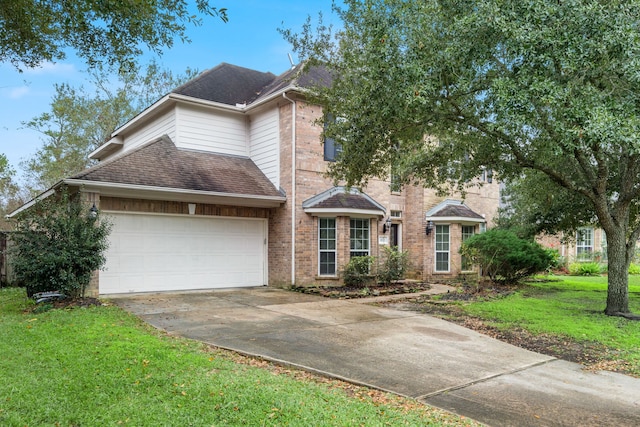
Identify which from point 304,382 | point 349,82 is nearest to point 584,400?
point 304,382

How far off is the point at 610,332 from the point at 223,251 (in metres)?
10.1

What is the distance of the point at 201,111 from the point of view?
14359 mm

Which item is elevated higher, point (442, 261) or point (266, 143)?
point (266, 143)

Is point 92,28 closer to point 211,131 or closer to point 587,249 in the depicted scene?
point 211,131

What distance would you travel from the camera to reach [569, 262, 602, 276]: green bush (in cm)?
2223

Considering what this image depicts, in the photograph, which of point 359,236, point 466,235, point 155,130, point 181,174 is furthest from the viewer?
point 466,235

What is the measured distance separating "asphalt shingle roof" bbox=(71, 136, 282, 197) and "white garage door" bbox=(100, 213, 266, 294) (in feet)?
3.74

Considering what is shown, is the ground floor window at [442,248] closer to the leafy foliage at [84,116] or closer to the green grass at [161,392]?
the green grass at [161,392]

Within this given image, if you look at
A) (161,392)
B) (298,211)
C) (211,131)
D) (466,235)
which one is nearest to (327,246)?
(298,211)

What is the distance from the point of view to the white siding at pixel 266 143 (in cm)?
1421

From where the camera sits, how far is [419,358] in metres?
6.25

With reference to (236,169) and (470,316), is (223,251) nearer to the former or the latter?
(236,169)

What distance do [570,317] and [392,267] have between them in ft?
19.0

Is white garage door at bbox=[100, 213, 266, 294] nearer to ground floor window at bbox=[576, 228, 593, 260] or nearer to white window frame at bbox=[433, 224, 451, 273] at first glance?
white window frame at bbox=[433, 224, 451, 273]
